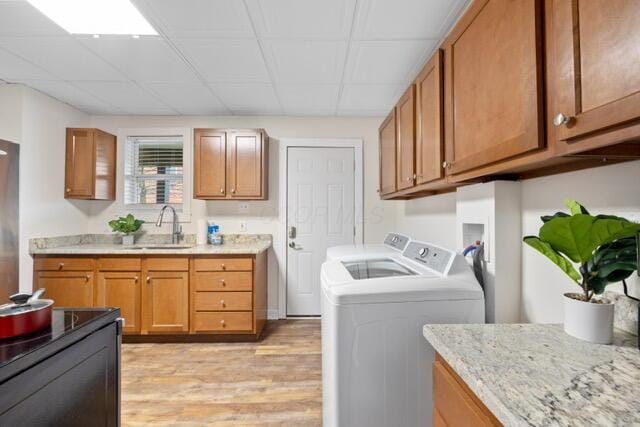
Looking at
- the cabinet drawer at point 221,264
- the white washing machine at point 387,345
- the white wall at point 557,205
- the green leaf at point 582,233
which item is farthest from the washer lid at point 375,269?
the cabinet drawer at point 221,264

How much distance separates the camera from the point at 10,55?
6.99 ft

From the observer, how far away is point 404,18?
1.74 m

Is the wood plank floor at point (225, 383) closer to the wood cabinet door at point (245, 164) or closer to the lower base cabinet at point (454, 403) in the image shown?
the lower base cabinet at point (454, 403)

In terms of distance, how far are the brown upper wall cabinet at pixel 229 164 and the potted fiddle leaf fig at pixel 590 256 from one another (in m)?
2.63

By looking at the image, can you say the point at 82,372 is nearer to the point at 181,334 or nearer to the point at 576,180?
the point at 576,180

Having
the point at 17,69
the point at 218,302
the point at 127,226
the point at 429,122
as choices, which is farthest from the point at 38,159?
the point at 429,122

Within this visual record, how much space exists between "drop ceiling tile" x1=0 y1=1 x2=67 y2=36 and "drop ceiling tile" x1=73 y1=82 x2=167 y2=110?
0.70m

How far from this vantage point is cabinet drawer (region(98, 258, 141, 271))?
2.71 m

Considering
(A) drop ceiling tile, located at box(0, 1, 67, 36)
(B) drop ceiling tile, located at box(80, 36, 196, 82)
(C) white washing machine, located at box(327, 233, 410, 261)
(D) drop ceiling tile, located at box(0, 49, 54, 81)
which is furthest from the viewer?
(D) drop ceiling tile, located at box(0, 49, 54, 81)

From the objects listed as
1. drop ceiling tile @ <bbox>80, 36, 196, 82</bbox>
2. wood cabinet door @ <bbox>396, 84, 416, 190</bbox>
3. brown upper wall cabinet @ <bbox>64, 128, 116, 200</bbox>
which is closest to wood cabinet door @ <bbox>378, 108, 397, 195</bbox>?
wood cabinet door @ <bbox>396, 84, 416, 190</bbox>

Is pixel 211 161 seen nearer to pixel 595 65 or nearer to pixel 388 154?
pixel 388 154

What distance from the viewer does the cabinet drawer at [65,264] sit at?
8.82 feet

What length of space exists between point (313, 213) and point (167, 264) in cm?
158

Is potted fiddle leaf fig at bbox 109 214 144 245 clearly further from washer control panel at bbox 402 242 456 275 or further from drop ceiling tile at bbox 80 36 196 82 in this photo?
washer control panel at bbox 402 242 456 275
